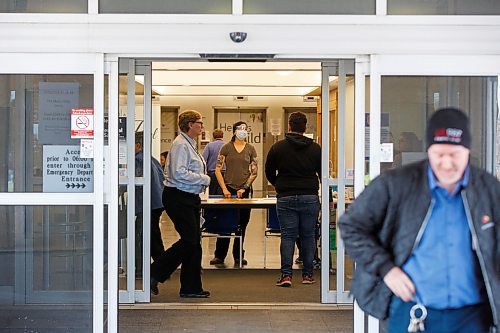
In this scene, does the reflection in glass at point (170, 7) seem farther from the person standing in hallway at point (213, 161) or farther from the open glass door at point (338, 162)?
the person standing in hallway at point (213, 161)

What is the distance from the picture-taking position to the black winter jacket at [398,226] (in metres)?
3.10

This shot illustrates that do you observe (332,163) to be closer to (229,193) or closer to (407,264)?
(229,193)

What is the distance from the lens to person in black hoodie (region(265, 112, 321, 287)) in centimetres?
762

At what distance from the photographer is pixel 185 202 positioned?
708 centimetres

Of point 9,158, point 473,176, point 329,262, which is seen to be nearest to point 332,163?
point 329,262

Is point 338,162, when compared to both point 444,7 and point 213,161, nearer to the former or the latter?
point 444,7

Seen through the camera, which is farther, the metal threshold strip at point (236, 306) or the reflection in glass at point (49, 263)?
the metal threshold strip at point (236, 306)

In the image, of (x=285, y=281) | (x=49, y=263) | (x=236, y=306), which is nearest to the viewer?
(x=49, y=263)

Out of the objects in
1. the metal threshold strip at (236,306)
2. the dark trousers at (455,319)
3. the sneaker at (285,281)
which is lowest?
the metal threshold strip at (236,306)

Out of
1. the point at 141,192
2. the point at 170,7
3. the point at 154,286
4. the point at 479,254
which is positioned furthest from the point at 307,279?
the point at 479,254

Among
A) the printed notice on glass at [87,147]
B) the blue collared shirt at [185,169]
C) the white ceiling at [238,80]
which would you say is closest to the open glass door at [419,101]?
the printed notice on glass at [87,147]

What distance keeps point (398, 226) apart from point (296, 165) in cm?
443

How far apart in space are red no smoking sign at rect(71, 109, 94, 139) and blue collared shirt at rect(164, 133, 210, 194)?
1.93 m

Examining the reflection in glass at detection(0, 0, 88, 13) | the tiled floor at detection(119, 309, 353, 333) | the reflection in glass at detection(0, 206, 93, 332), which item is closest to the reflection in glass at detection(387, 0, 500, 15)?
the reflection in glass at detection(0, 0, 88, 13)
